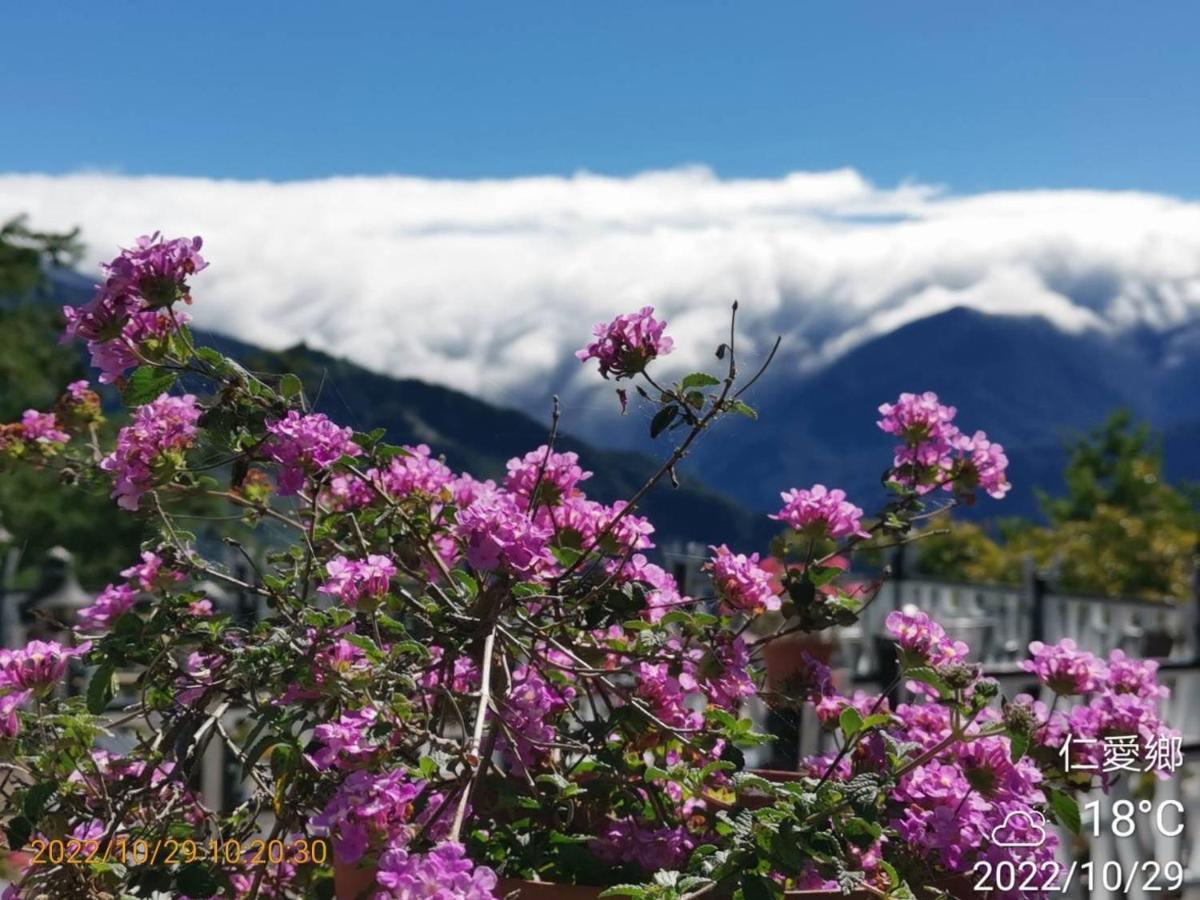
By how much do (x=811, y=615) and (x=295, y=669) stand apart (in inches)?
25.6

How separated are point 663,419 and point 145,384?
58 cm

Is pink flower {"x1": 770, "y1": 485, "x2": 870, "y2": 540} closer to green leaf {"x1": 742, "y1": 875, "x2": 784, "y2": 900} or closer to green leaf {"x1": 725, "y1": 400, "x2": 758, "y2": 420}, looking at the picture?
green leaf {"x1": 725, "y1": 400, "x2": 758, "y2": 420}

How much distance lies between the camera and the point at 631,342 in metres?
1.54

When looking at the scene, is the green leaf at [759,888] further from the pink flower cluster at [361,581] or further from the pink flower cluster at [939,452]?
the pink flower cluster at [939,452]

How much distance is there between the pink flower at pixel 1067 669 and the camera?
1.61 meters

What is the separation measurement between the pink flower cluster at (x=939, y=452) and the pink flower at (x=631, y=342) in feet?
1.47

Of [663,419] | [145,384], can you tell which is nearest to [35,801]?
[145,384]

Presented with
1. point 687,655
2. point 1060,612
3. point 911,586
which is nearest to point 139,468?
point 687,655

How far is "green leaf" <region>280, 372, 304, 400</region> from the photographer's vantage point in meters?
1.43

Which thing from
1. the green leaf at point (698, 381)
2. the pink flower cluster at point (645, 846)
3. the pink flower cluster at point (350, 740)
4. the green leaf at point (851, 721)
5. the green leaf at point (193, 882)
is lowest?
the green leaf at point (193, 882)

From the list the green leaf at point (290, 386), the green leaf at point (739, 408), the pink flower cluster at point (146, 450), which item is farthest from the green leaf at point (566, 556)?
the pink flower cluster at point (146, 450)

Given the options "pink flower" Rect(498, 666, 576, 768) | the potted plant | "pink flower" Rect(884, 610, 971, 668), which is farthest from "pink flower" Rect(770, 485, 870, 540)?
"pink flower" Rect(498, 666, 576, 768)

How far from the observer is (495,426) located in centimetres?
173
